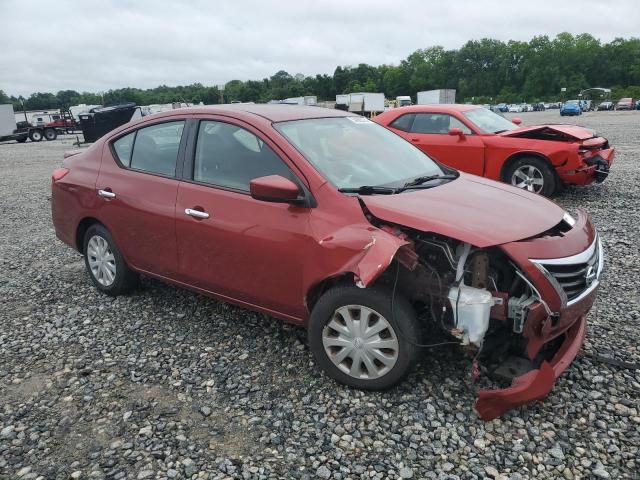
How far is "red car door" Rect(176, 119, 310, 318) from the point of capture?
11.0ft

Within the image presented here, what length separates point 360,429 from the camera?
291cm

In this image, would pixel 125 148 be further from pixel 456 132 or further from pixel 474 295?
pixel 456 132

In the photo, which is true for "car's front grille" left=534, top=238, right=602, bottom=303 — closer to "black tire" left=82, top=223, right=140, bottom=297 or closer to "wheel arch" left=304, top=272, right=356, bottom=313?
"wheel arch" left=304, top=272, right=356, bottom=313

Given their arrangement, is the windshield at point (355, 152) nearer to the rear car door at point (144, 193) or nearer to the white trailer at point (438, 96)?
the rear car door at point (144, 193)

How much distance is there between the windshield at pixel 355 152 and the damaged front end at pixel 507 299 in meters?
0.62

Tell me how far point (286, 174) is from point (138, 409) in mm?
1709

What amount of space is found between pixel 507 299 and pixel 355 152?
5.03 feet

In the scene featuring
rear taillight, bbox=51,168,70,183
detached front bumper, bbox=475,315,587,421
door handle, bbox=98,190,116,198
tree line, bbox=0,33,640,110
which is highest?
tree line, bbox=0,33,640,110

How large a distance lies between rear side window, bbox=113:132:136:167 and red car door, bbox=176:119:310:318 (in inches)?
34.2

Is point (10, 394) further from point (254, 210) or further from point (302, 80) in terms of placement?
point (302, 80)

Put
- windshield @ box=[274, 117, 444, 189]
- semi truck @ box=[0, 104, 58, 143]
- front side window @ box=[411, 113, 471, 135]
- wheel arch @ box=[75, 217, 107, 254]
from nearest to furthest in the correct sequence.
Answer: windshield @ box=[274, 117, 444, 189], wheel arch @ box=[75, 217, 107, 254], front side window @ box=[411, 113, 471, 135], semi truck @ box=[0, 104, 58, 143]

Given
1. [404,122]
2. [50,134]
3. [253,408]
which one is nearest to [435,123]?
[404,122]

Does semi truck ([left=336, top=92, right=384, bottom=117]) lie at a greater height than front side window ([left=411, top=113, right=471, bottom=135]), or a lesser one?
greater

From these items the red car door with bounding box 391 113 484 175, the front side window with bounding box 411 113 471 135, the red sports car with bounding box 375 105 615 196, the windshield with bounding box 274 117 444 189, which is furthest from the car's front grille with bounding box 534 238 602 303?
the front side window with bounding box 411 113 471 135
